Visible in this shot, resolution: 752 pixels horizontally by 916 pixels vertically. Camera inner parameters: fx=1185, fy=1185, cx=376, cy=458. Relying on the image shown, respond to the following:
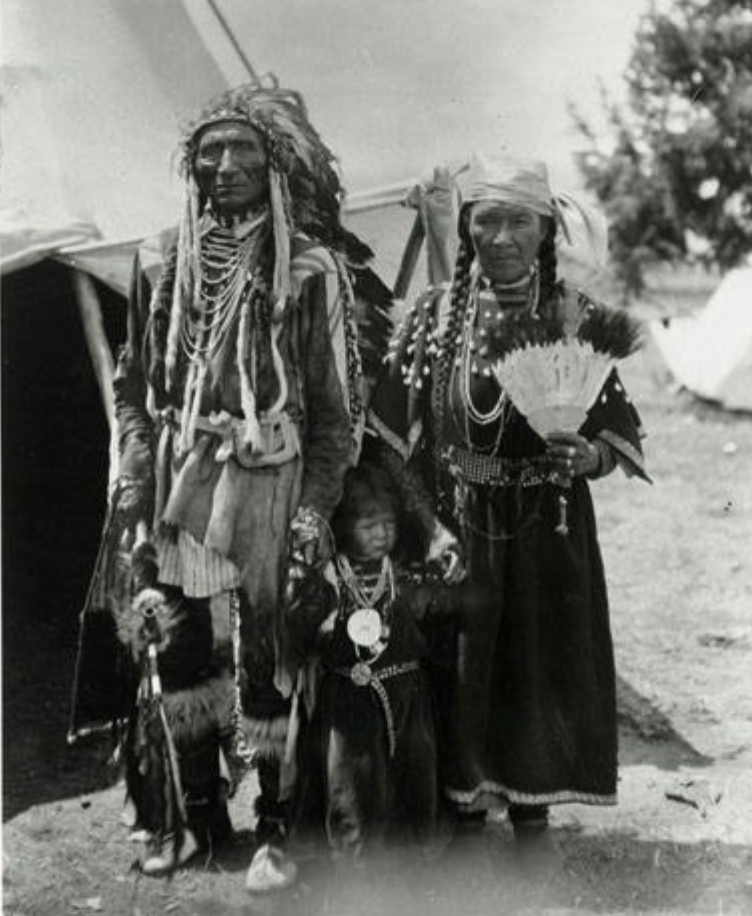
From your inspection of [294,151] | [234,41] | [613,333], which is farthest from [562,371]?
[234,41]

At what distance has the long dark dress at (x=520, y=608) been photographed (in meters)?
3.42

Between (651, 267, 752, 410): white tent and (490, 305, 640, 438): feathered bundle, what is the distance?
28.6ft

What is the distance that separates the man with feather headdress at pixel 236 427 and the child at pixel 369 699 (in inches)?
4.2

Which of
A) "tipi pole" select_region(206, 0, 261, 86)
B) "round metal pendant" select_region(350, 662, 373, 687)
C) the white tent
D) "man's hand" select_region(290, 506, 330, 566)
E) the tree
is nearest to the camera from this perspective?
"man's hand" select_region(290, 506, 330, 566)

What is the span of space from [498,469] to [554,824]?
125cm

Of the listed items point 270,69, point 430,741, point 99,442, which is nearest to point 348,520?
point 430,741

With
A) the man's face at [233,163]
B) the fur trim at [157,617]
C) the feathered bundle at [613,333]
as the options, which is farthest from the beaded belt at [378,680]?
the man's face at [233,163]

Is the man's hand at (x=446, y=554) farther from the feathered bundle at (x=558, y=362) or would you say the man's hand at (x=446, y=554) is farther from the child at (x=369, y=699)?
the feathered bundle at (x=558, y=362)

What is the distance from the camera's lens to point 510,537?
11.2 ft

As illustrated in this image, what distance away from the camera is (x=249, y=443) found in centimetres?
325

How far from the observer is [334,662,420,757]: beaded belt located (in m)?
3.30

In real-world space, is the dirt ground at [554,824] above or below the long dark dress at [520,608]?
below

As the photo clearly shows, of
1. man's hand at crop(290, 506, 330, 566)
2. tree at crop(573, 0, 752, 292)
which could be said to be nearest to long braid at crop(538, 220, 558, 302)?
man's hand at crop(290, 506, 330, 566)

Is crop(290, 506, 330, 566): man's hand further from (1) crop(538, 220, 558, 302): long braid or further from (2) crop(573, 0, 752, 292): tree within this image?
(2) crop(573, 0, 752, 292): tree
